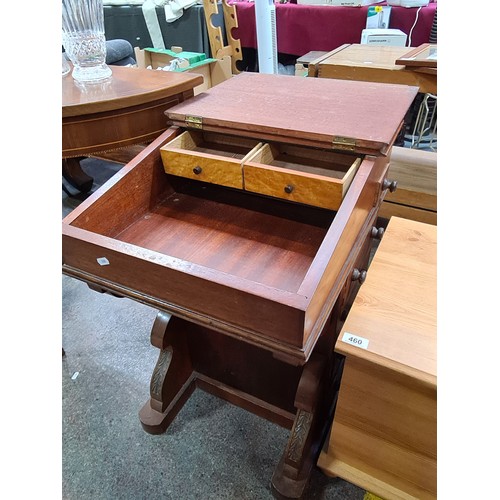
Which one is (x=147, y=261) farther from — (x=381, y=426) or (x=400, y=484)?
(x=400, y=484)

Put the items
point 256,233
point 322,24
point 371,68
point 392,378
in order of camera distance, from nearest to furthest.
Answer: point 392,378
point 256,233
point 371,68
point 322,24

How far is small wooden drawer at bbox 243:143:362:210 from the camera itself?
75 cm

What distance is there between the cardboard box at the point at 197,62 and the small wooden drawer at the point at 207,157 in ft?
4.97

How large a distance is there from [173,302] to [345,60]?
1.57m

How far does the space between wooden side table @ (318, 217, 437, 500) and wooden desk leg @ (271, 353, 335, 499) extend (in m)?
0.06

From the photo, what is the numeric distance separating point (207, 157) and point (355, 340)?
0.49 meters

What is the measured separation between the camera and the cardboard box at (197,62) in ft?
7.68

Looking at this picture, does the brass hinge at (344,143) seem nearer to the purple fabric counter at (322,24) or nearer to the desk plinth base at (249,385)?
the desk plinth base at (249,385)

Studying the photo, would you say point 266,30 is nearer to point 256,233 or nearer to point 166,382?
point 256,233

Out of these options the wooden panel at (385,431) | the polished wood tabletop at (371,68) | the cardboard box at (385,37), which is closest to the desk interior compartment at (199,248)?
the wooden panel at (385,431)

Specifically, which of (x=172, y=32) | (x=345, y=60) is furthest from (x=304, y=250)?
(x=172, y=32)

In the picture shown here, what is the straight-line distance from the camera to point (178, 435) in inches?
45.3

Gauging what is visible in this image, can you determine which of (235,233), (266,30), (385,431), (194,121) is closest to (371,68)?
(266,30)

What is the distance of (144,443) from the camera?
1.13m
